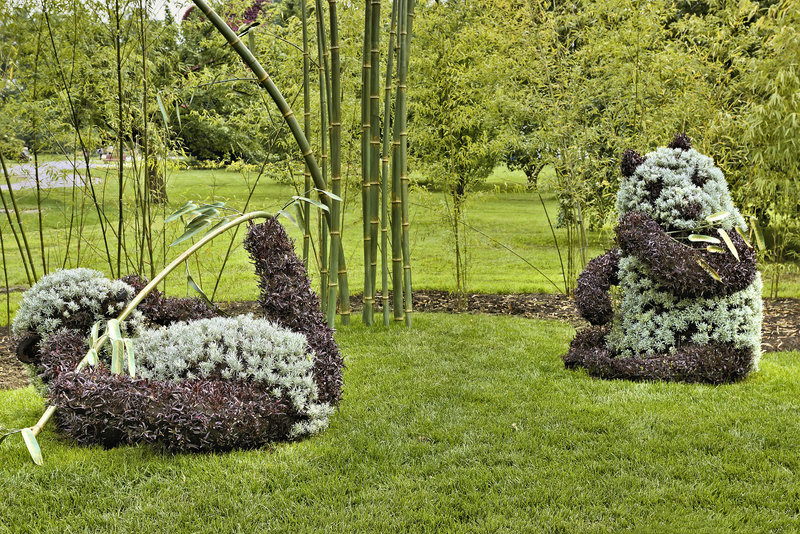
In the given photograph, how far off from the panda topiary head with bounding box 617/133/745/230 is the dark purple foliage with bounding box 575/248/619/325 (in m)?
0.35

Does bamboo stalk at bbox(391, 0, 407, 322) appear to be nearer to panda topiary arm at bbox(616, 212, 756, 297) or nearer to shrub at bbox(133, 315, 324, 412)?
panda topiary arm at bbox(616, 212, 756, 297)

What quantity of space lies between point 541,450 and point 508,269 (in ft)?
21.2

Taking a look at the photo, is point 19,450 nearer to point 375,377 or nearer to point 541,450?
point 375,377

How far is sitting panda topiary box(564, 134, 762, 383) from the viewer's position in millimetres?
3660

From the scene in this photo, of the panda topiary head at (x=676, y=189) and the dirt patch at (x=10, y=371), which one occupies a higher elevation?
the panda topiary head at (x=676, y=189)

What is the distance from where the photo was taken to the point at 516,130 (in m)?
6.84

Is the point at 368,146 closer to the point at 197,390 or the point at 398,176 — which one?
the point at 398,176

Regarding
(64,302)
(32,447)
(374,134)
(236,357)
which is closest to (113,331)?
(32,447)

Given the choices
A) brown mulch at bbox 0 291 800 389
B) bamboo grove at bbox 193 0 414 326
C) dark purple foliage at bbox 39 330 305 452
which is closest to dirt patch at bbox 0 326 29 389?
brown mulch at bbox 0 291 800 389

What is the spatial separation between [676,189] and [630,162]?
32 cm

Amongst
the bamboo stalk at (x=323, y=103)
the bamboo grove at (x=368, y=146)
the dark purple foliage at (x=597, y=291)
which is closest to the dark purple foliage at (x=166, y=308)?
the bamboo grove at (x=368, y=146)

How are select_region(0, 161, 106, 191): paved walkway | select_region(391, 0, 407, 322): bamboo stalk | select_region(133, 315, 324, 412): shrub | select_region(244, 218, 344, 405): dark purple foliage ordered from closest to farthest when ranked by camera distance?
select_region(133, 315, 324, 412): shrub → select_region(244, 218, 344, 405): dark purple foliage → select_region(391, 0, 407, 322): bamboo stalk → select_region(0, 161, 106, 191): paved walkway

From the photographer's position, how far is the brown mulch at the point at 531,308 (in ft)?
17.0

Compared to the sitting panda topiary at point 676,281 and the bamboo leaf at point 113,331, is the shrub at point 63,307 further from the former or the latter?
the sitting panda topiary at point 676,281
